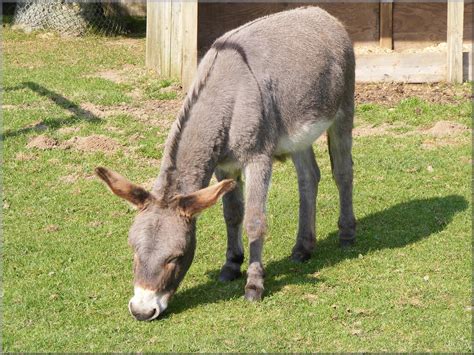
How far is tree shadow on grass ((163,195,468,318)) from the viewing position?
6.62 m

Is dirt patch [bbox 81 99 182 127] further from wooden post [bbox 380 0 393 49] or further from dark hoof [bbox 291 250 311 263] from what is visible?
wooden post [bbox 380 0 393 49]

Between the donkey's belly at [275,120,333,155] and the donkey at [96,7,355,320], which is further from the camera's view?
the donkey's belly at [275,120,333,155]

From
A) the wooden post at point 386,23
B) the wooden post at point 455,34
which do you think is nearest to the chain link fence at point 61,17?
the wooden post at point 386,23

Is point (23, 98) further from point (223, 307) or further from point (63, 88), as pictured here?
point (223, 307)

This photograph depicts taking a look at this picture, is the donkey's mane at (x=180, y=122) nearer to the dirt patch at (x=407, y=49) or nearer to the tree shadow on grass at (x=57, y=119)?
the tree shadow on grass at (x=57, y=119)

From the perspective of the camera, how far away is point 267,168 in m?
6.56

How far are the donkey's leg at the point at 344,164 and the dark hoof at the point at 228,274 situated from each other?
1121 millimetres

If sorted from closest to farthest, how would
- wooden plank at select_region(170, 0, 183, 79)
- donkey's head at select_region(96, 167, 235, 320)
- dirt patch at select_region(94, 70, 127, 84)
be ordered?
1. donkey's head at select_region(96, 167, 235, 320)
2. wooden plank at select_region(170, 0, 183, 79)
3. dirt patch at select_region(94, 70, 127, 84)

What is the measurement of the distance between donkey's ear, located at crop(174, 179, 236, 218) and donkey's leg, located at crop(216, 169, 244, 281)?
91 cm

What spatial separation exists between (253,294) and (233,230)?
689 mm

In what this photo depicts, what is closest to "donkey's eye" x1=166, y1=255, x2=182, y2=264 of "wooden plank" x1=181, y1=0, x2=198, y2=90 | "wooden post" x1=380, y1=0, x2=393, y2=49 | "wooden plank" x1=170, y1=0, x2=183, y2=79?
"wooden plank" x1=181, y1=0, x2=198, y2=90

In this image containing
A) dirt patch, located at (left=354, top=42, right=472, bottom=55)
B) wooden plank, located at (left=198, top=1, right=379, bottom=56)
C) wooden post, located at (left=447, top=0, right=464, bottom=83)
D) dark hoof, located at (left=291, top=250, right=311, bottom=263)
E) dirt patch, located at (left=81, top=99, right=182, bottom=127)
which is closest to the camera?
dark hoof, located at (left=291, top=250, right=311, bottom=263)

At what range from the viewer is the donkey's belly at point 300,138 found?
6.90m

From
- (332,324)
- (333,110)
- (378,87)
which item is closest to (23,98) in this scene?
(378,87)
